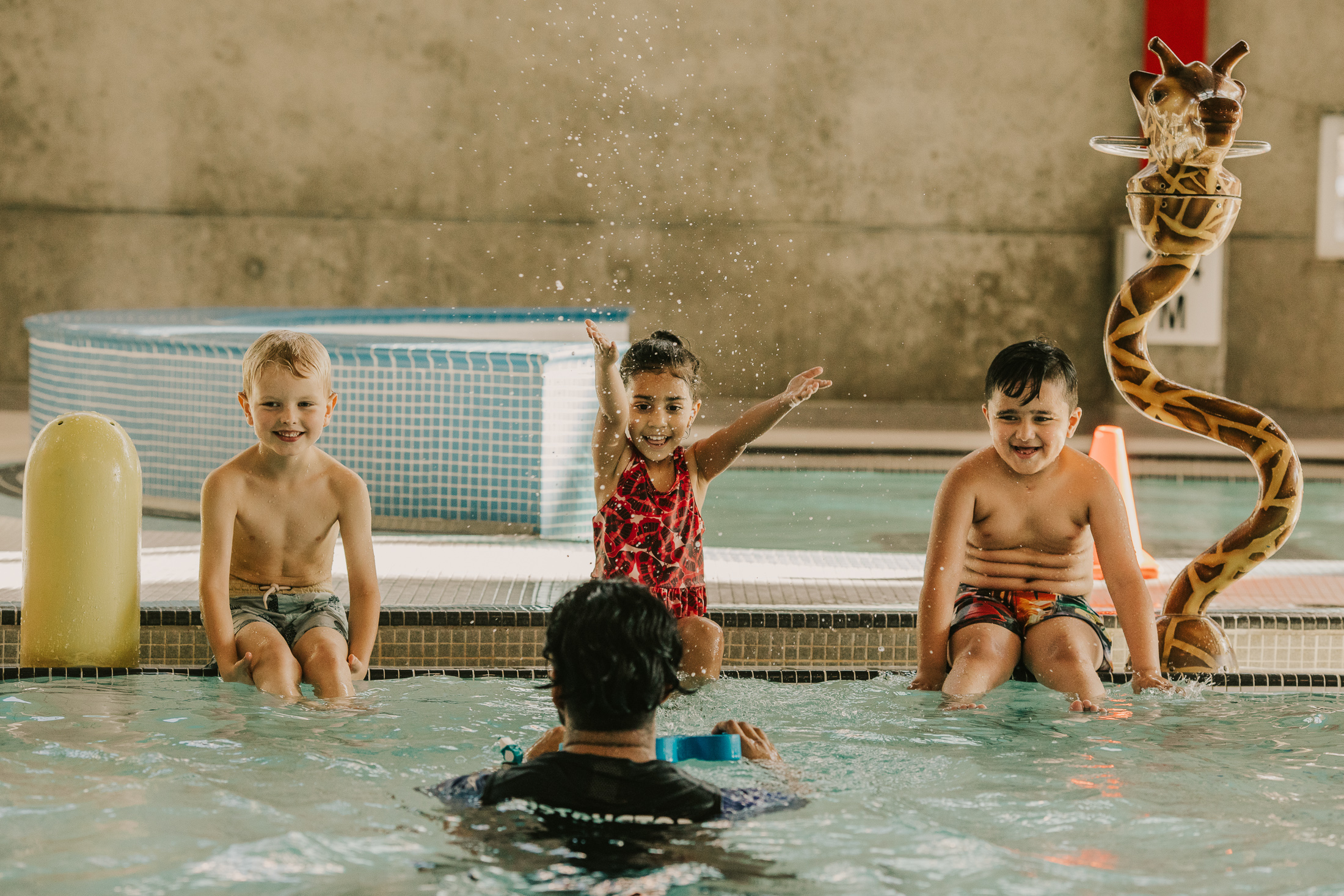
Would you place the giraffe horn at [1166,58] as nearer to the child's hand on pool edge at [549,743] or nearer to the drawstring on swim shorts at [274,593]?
the child's hand on pool edge at [549,743]

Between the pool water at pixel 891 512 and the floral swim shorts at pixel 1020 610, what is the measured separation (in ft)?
7.89

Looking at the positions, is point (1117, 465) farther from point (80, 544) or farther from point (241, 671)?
point (80, 544)

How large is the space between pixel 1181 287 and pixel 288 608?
8.00ft

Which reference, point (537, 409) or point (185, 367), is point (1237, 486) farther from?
point (185, 367)

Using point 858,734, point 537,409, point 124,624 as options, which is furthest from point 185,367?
point 858,734

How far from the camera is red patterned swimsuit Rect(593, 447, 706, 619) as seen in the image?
368 cm

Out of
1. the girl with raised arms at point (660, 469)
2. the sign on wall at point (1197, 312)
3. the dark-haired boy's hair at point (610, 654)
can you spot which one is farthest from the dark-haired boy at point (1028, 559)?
the sign on wall at point (1197, 312)

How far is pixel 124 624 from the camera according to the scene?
377 centimetres

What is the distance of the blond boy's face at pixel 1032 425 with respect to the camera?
336cm

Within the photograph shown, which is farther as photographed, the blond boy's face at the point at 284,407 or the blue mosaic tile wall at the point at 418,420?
the blue mosaic tile wall at the point at 418,420

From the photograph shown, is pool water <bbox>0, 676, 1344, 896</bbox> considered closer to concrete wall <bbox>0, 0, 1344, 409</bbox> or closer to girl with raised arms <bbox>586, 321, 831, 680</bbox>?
girl with raised arms <bbox>586, 321, 831, 680</bbox>

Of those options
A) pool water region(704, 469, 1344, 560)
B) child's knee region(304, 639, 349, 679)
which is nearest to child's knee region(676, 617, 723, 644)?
child's knee region(304, 639, 349, 679)

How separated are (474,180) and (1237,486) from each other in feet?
23.4

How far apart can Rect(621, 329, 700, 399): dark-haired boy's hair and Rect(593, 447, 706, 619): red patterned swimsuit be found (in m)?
0.24
